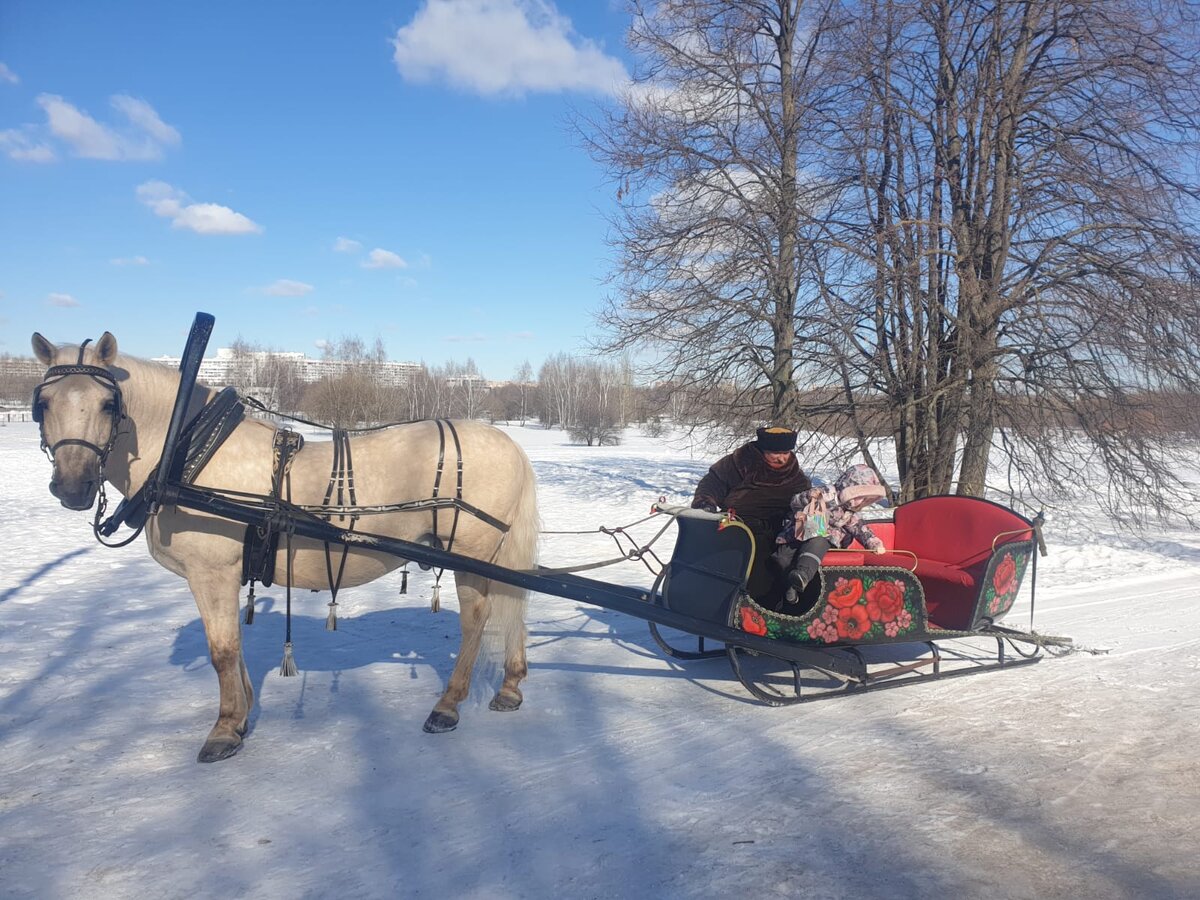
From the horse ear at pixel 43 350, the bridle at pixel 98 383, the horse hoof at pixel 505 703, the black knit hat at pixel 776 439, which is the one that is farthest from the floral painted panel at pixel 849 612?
the horse ear at pixel 43 350

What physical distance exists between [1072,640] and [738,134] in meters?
8.32

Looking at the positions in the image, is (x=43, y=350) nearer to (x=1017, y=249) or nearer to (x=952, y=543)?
(x=952, y=543)

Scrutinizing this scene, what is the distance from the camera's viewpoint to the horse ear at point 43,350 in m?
3.46

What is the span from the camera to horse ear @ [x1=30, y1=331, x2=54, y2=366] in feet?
11.4

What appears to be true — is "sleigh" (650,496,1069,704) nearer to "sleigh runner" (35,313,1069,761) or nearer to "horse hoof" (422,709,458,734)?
"sleigh runner" (35,313,1069,761)

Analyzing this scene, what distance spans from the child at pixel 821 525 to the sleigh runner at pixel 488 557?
144 mm

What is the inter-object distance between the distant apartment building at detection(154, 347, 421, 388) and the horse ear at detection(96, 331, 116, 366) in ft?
121

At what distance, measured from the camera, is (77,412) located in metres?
3.41

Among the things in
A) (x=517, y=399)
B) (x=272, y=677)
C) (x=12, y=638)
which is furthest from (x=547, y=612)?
(x=517, y=399)

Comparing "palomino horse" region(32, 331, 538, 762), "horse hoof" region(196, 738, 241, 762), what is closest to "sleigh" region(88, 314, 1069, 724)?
"palomino horse" region(32, 331, 538, 762)

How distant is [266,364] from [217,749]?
49505 mm

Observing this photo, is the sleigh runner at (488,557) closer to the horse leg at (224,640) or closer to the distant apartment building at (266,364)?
the horse leg at (224,640)

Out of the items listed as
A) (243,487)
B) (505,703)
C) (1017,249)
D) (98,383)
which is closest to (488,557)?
(505,703)

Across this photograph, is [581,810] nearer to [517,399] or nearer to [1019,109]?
[1019,109]
